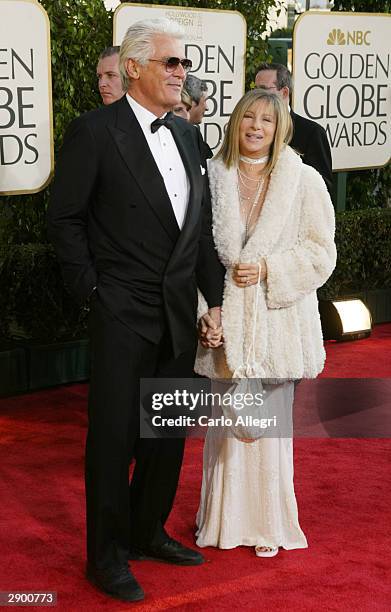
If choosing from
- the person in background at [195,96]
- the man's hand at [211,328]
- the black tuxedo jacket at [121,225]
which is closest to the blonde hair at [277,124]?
the black tuxedo jacket at [121,225]

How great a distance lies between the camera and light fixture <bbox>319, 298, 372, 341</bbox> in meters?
7.36

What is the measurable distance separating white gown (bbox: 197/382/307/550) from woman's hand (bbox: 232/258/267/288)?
1.45ft

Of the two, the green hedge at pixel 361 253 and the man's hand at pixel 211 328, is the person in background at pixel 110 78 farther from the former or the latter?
the green hedge at pixel 361 253

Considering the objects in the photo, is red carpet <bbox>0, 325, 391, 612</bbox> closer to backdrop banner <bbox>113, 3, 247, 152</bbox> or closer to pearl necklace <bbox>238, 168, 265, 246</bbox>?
pearl necklace <bbox>238, 168, 265, 246</bbox>

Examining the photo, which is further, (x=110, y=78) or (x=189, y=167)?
(x=110, y=78)

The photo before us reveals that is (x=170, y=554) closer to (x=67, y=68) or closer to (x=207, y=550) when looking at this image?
(x=207, y=550)

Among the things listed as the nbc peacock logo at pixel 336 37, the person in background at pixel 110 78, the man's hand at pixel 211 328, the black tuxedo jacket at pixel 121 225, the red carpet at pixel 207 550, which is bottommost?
the red carpet at pixel 207 550

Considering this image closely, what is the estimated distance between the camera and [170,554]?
389 cm

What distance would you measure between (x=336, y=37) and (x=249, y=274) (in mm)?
4164

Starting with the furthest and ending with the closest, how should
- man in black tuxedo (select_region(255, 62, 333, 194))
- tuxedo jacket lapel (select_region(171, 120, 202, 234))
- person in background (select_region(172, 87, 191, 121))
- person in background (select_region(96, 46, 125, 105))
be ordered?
man in black tuxedo (select_region(255, 62, 333, 194))
person in background (select_region(96, 46, 125, 105))
person in background (select_region(172, 87, 191, 121))
tuxedo jacket lapel (select_region(171, 120, 202, 234))

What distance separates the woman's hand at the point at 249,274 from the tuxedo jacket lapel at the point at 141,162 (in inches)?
15.7

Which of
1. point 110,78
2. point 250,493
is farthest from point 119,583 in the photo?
point 110,78

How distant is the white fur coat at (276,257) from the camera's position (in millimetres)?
3814

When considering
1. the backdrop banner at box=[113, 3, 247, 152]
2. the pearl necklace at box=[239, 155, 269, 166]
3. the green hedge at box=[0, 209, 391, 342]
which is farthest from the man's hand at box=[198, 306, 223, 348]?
the backdrop banner at box=[113, 3, 247, 152]
